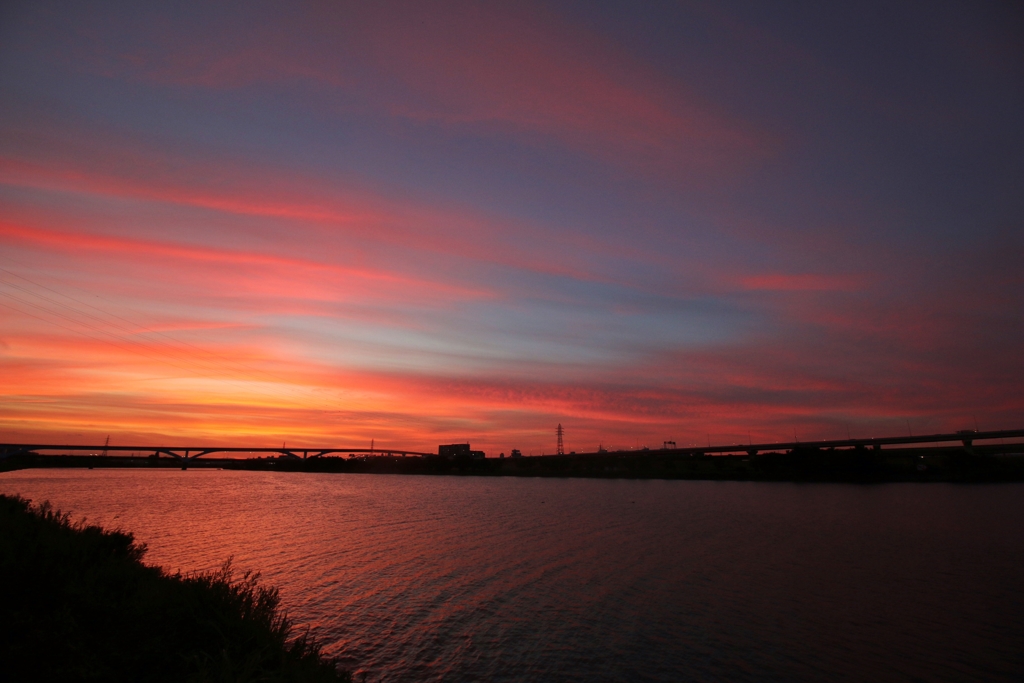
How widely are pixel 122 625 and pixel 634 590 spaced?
3182cm

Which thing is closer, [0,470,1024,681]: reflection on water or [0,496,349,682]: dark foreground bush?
[0,496,349,682]: dark foreground bush

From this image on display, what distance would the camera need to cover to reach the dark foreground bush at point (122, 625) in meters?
14.0

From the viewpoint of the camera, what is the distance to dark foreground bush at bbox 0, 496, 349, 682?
1400 centimetres

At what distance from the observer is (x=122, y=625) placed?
17312 mm

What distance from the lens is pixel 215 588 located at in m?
20.5

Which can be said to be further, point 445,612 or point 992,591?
point 992,591

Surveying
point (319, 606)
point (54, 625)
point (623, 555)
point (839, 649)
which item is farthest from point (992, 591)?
point (54, 625)

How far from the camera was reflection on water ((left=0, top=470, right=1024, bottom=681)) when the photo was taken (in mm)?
25344

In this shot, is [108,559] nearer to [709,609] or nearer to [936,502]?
[709,609]

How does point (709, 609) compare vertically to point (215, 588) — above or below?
below

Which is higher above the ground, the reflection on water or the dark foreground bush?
the dark foreground bush

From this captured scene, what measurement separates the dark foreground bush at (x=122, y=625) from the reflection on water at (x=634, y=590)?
765 centimetres

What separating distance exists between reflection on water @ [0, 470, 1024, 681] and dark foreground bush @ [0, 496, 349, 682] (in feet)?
25.1

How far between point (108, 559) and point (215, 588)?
8.56m
